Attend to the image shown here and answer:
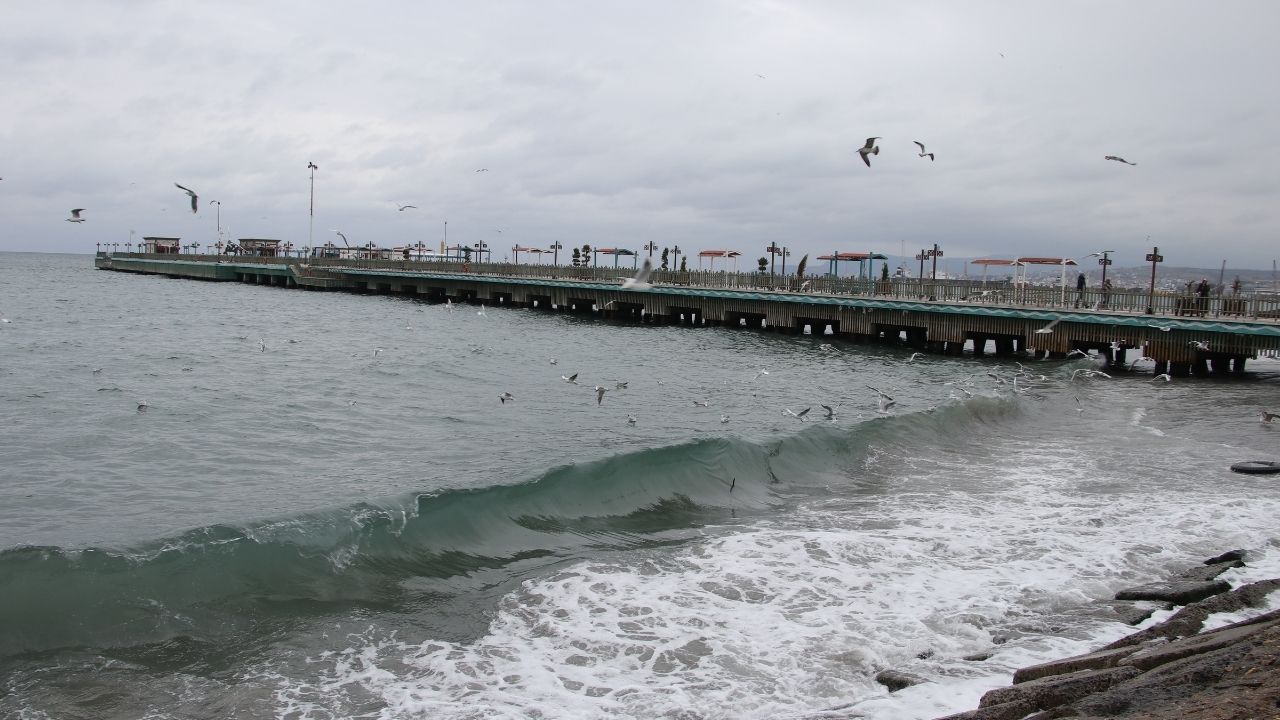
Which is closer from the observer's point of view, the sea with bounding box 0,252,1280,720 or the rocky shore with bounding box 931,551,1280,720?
the rocky shore with bounding box 931,551,1280,720

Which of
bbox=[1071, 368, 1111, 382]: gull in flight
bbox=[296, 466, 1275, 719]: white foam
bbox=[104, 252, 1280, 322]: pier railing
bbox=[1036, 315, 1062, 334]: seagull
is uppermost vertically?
bbox=[104, 252, 1280, 322]: pier railing

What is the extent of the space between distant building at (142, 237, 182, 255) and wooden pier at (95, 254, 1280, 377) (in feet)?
250

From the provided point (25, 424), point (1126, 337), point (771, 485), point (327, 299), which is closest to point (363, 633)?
point (771, 485)

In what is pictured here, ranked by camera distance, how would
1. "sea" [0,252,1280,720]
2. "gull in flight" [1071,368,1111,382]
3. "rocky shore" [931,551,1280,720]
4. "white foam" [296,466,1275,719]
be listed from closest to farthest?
"rocky shore" [931,551,1280,720]
"white foam" [296,466,1275,719]
"sea" [0,252,1280,720]
"gull in flight" [1071,368,1111,382]

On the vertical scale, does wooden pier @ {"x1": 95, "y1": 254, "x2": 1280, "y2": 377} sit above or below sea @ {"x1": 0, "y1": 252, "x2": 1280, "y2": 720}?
above

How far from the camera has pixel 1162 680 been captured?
18.9ft

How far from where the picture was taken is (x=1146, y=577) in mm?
10281

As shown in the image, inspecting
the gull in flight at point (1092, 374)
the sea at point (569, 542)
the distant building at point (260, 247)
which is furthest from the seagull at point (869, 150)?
the distant building at point (260, 247)

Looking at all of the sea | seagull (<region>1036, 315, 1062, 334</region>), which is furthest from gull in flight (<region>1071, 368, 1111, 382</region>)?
the sea

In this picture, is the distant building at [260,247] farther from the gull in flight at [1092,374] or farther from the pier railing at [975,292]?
the gull in flight at [1092,374]

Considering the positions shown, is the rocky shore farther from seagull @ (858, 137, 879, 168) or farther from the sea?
seagull @ (858, 137, 879, 168)

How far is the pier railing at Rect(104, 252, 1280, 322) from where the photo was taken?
33062mm

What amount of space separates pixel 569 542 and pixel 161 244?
14485cm

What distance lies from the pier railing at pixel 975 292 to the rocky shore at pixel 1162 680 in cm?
3020
